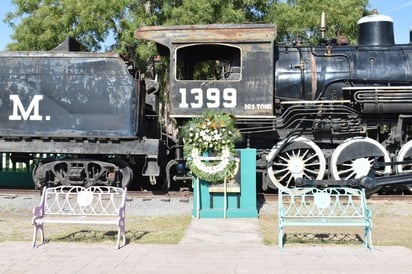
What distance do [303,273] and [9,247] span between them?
369 cm

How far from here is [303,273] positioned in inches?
201

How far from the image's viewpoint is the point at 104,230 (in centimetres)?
773

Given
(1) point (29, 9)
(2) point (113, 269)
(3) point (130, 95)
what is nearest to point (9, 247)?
(2) point (113, 269)

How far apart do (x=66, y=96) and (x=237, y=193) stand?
4.03m

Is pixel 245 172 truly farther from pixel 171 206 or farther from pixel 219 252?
pixel 219 252

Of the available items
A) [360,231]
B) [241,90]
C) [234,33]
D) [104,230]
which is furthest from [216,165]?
[234,33]

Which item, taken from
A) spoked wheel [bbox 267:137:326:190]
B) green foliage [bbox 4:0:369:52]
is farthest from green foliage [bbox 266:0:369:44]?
spoked wheel [bbox 267:137:326:190]

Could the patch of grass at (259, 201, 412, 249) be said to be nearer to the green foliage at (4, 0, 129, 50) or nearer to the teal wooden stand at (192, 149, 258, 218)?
the teal wooden stand at (192, 149, 258, 218)

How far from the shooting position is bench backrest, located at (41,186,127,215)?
663cm

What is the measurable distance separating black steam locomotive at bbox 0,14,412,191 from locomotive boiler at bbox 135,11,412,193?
2 centimetres

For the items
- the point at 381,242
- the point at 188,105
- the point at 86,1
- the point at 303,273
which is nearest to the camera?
the point at 303,273

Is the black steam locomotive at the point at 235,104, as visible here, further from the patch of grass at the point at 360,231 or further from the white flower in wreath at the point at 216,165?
the white flower in wreath at the point at 216,165

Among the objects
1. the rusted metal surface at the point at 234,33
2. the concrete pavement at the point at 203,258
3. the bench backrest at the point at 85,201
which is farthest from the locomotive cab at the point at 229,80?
the concrete pavement at the point at 203,258

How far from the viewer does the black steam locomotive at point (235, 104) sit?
9938 mm
